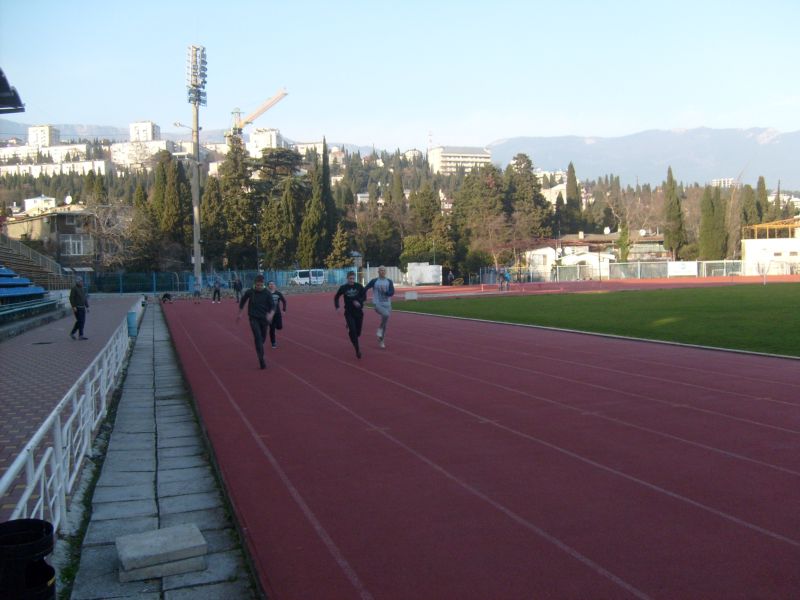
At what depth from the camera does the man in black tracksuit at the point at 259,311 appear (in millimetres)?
13328

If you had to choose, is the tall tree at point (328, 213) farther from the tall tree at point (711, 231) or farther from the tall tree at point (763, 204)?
the tall tree at point (763, 204)

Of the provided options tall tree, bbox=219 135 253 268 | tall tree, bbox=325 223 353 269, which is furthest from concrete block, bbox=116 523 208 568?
tall tree, bbox=325 223 353 269

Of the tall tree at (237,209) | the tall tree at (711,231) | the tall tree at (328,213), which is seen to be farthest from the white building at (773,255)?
the tall tree at (237,209)

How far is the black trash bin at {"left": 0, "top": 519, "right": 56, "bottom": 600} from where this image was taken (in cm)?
335


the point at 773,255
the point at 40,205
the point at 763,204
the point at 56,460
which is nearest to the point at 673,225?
the point at 773,255

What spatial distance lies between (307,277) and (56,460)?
60.4 m

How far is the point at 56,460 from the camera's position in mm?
5277

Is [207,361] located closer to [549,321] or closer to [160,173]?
[549,321]

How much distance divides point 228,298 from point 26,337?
1074 inches

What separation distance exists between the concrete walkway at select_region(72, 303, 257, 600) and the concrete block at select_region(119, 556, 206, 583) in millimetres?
38

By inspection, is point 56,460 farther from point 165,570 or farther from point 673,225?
point 673,225

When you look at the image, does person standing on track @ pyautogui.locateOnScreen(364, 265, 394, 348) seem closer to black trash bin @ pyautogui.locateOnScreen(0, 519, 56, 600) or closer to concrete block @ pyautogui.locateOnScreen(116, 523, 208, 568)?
concrete block @ pyautogui.locateOnScreen(116, 523, 208, 568)

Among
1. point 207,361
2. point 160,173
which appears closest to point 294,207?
point 160,173

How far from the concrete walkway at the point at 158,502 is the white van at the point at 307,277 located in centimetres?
5346
